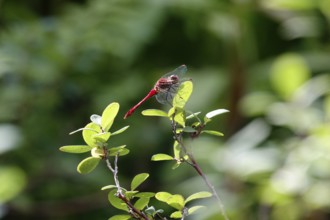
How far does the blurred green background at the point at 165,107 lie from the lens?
120cm

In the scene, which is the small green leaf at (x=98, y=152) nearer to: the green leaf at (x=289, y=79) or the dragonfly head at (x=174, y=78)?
the dragonfly head at (x=174, y=78)

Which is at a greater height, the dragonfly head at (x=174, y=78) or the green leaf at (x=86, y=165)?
the dragonfly head at (x=174, y=78)

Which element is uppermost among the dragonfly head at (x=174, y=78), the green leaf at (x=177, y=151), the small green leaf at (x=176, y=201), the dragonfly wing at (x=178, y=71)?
the dragonfly wing at (x=178, y=71)

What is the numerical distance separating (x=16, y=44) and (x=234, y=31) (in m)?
0.57

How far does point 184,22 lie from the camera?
184cm

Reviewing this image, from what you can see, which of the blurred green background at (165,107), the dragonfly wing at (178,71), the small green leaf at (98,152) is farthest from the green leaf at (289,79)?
the small green leaf at (98,152)

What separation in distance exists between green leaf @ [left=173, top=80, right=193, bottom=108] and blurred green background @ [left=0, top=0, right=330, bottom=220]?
702 mm

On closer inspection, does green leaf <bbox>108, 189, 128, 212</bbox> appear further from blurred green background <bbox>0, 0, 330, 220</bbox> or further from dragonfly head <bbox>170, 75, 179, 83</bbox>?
blurred green background <bbox>0, 0, 330, 220</bbox>

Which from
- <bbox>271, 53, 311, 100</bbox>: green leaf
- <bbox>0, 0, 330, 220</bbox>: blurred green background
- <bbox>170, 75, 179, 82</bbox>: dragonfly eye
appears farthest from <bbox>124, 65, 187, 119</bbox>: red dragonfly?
<bbox>271, 53, 311, 100</bbox>: green leaf

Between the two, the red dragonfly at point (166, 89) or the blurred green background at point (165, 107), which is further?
the blurred green background at point (165, 107)

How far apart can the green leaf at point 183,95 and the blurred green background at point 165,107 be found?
0.70 meters

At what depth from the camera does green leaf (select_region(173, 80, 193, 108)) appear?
1.36ft

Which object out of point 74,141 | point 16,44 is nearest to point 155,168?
point 74,141

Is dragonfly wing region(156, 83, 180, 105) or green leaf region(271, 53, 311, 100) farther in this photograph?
green leaf region(271, 53, 311, 100)
